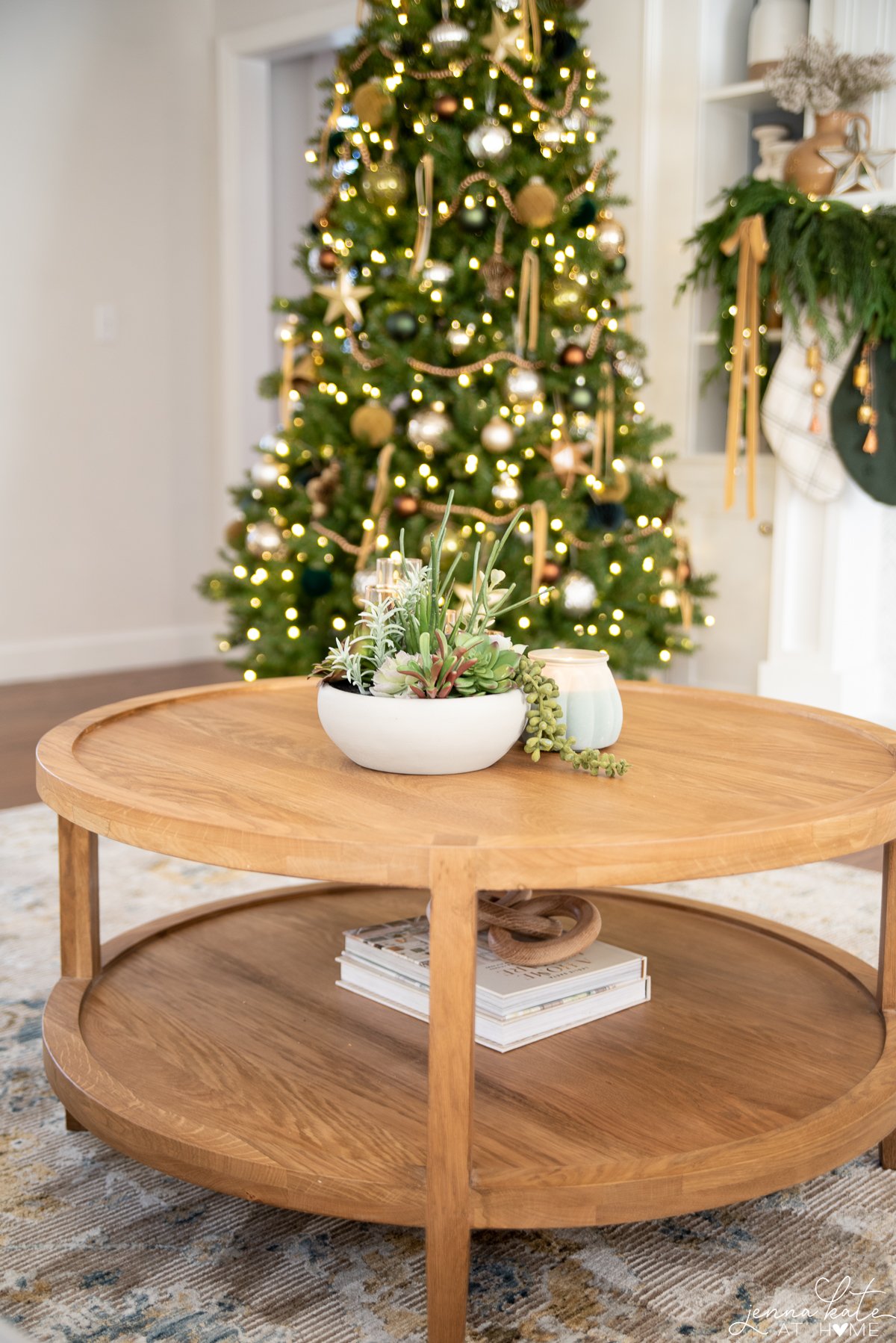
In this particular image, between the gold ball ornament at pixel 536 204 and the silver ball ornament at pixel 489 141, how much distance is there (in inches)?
4.2

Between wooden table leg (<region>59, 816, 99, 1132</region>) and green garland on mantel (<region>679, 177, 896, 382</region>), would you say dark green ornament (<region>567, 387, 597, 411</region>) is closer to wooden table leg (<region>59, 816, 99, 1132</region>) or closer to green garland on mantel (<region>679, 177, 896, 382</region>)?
green garland on mantel (<region>679, 177, 896, 382</region>)

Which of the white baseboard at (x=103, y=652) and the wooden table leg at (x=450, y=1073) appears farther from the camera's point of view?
the white baseboard at (x=103, y=652)

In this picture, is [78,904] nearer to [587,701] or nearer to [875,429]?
[587,701]

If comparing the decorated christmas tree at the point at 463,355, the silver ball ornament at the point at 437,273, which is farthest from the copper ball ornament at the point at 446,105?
the silver ball ornament at the point at 437,273

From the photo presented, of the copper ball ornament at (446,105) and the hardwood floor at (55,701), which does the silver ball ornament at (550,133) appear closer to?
the copper ball ornament at (446,105)

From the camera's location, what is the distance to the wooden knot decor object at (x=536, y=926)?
1.37 meters

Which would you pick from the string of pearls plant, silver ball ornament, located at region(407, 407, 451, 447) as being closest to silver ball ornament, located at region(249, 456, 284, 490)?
silver ball ornament, located at region(407, 407, 451, 447)

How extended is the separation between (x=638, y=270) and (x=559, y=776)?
9.08ft

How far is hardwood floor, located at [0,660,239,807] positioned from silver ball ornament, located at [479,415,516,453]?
1.37 m

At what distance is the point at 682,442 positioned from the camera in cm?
369

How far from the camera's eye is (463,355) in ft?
10.4

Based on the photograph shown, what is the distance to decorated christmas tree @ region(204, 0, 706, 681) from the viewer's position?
312cm

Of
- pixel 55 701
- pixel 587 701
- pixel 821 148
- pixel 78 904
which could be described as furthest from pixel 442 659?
pixel 55 701

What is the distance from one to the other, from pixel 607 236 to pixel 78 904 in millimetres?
2501
